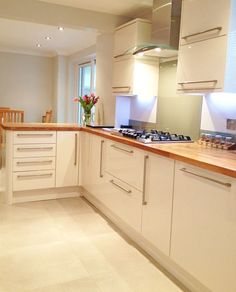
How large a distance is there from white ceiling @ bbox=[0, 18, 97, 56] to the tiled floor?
2757 mm

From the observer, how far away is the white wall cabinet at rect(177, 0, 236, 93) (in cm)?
208

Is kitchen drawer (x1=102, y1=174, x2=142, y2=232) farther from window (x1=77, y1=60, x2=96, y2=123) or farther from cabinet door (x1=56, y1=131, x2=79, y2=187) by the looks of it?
window (x1=77, y1=60, x2=96, y2=123)

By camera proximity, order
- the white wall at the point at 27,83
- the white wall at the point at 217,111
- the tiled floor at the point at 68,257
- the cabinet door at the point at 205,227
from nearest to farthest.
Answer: the cabinet door at the point at 205,227
the tiled floor at the point at 68,257
the white wall at the point at 217,111
the white wall at the point at 27,83

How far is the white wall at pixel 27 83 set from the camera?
7.29m

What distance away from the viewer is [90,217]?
3.05 metres

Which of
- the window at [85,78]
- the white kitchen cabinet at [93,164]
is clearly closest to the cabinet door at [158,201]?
the white kitchen cabinet at [93,164]

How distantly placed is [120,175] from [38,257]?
92cm

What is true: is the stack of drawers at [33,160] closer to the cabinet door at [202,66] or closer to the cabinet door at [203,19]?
the cabinet door at [202,66]

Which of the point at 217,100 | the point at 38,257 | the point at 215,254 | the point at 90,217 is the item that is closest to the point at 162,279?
the point at 215,254

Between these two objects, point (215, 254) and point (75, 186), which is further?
point (75, 186)

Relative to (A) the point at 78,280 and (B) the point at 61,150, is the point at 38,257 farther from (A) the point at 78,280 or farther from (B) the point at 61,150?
(B) the point at 61,150

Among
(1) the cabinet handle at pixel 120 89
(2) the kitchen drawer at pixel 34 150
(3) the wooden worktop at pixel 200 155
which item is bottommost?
(2) the kitchen drawer at pixel 34 150

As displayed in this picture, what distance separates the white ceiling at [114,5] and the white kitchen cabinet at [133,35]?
217mm

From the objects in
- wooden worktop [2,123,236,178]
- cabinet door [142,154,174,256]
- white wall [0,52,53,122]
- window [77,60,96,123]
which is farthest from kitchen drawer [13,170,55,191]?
white wall [0,52,53,122]
